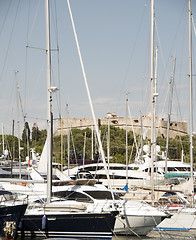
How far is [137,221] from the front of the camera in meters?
17.3

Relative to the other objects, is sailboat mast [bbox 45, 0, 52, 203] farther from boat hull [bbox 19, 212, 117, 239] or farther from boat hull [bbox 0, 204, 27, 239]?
boat hull [bbox 0, 204, 27, 239]

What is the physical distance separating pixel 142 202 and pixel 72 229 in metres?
3.83

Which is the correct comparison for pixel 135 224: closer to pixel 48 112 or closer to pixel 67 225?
pixel 67 225

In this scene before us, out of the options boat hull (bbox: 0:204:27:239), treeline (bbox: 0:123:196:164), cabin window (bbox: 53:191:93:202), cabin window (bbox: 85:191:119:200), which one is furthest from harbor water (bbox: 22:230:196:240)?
treeline (bbox: 0:123:196:164)

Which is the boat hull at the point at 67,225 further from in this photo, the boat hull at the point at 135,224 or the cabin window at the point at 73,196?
the cabin window at the point at 73,196

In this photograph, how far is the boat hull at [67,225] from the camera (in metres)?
16.2

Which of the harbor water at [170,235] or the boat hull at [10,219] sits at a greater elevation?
the boat hull at [10,219]

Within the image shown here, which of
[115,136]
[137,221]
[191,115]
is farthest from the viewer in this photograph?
[115,136]

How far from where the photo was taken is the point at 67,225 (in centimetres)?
1622

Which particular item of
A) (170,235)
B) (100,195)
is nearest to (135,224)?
(100,195)

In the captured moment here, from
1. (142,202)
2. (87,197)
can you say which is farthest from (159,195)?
(87,197)

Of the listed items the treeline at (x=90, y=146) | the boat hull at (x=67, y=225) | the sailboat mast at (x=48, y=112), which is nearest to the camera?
the boat hull at (x=67, y=225)

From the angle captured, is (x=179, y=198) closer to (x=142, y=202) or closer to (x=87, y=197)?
(x=142, y=202)

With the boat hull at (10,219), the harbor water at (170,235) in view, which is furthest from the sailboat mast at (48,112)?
the harbor water at (170,235)
